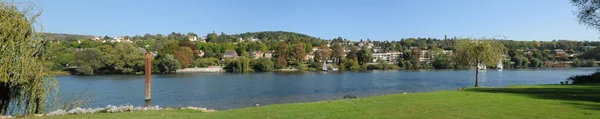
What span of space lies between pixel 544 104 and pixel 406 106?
469cm

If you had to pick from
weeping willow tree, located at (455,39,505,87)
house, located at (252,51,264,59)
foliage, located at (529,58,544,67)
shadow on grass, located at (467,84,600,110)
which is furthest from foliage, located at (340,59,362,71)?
shadow on grass, located at (467,84,600,110)

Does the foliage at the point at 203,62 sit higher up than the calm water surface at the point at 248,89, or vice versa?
the foliage at the point at 203,62

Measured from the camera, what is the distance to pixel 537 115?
10.9 metres

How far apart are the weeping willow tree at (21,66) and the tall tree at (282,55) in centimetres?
9380

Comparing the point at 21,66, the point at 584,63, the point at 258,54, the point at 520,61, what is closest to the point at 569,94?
the point at 21,66

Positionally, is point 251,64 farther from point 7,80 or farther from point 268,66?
point 7,80

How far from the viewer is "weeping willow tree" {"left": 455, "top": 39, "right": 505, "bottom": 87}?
32.0m

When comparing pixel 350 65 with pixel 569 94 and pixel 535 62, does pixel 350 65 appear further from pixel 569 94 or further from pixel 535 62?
pixel 569 94

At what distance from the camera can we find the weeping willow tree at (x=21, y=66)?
13.4m

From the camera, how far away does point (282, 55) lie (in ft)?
379

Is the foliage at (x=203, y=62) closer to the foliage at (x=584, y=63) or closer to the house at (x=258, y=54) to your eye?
the house at (x=258, y=54)

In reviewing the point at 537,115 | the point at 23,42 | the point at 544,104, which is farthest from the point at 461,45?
the point at 23,42

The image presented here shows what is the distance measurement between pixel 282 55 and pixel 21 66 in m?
102

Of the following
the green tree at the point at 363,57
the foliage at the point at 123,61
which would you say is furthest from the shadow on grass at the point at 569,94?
the green tree at the point at 363,57
